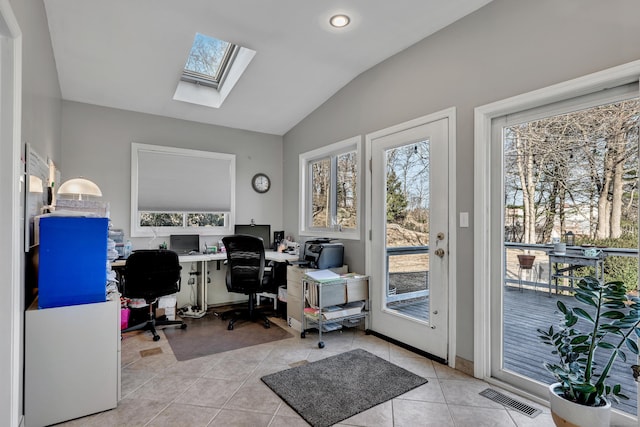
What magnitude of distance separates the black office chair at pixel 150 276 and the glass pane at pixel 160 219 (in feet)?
3.13

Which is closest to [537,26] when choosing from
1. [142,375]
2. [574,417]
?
[574,417]

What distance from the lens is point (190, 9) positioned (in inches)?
107

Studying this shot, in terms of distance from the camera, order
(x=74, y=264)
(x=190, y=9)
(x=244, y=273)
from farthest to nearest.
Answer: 1. (x=244, y=273)
2. (x=190, y=9)
3. (x=74, y=264)

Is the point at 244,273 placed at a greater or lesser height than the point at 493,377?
greater

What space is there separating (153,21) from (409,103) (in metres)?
2.31

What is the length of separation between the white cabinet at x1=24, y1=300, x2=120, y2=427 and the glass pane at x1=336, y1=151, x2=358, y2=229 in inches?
99.8

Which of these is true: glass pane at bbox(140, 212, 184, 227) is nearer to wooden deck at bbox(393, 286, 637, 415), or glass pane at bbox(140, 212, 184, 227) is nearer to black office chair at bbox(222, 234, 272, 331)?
black office chair at bbox(222, 234, 272, 331)

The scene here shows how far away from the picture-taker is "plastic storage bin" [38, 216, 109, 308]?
6.81ft

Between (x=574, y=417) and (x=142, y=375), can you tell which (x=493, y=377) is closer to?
(x=574, y=417)

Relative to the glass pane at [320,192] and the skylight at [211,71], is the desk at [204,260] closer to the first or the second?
the glass pane at [320,192]

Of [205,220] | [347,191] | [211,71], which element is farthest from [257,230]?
[211,71]

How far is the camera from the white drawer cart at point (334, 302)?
337 centimetres

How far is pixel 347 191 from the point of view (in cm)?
416

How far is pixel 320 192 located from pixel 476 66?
7.99ft
